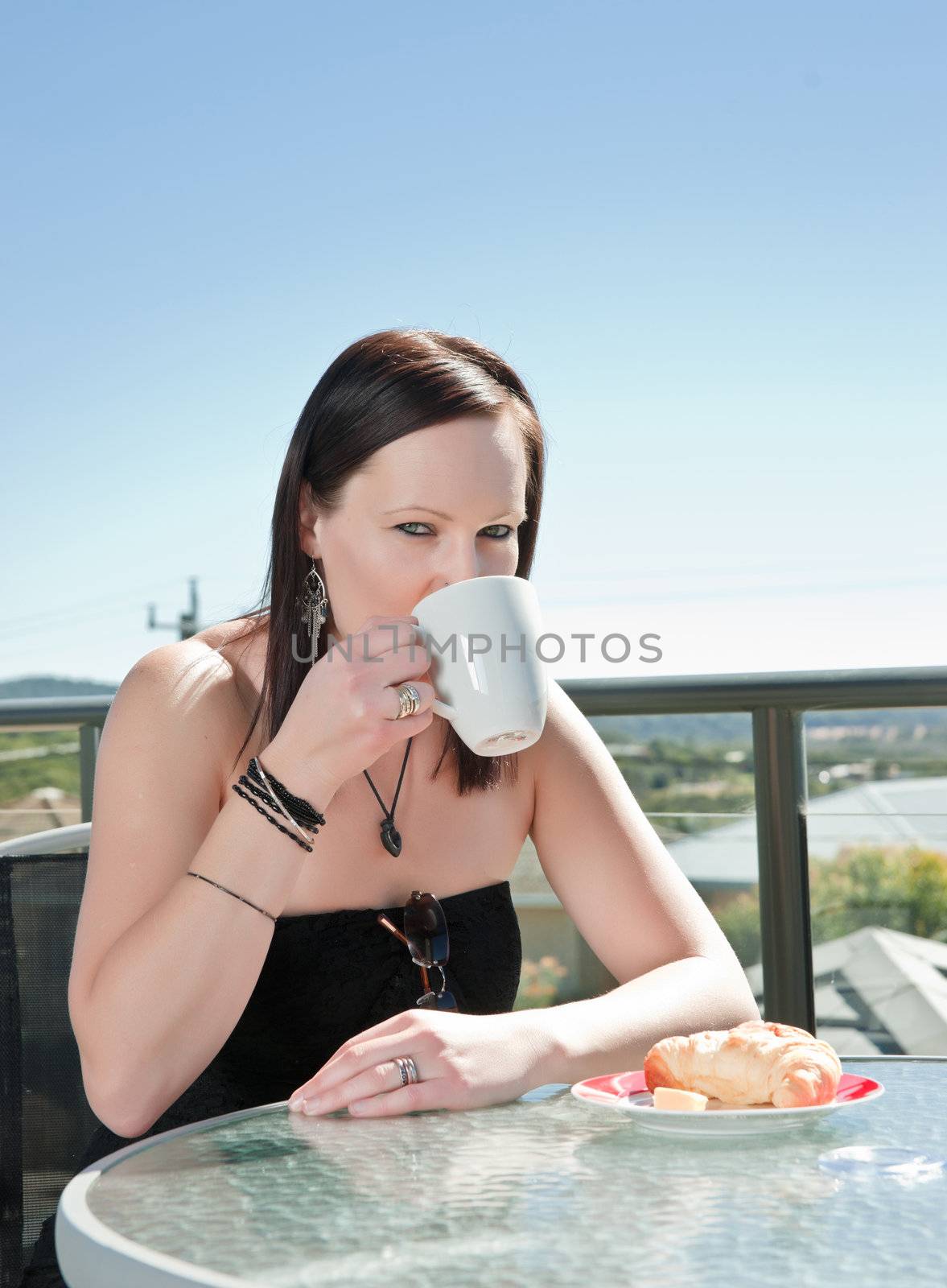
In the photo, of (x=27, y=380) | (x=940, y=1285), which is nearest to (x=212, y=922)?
(x=940, y=1285)

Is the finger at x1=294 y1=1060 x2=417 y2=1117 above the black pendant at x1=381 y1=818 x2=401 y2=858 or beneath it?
beneath

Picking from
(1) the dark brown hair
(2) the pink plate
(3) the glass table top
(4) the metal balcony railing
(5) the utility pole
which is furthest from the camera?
(5) the utility pole

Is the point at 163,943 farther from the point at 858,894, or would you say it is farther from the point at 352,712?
the point at 858,894

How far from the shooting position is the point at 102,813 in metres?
1.28

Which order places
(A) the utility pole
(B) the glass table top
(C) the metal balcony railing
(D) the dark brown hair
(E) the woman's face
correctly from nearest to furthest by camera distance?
(B) the glass table top → (E) the woman's face → (D) the dark brown hair → (C) the metal balcony railing → (A) the utility pole

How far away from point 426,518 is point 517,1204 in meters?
0.78

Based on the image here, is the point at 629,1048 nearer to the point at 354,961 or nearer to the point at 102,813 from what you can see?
the point at 354,961

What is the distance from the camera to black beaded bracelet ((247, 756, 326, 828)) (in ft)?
3.81

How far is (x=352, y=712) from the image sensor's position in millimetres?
1164

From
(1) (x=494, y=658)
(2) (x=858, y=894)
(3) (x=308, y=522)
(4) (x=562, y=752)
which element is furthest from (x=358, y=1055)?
(2) (x=858, y=894)

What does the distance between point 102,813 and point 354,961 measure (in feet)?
1.21

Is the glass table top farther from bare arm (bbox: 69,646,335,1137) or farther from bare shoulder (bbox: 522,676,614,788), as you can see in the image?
bare shoulder (bbox: 522,676,614,788)

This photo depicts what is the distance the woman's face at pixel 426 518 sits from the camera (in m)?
1.31

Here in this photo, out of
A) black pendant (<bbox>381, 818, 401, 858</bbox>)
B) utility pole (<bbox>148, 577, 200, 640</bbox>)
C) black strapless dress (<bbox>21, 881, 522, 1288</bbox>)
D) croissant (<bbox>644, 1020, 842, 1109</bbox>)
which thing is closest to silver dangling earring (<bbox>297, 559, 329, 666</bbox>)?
black pendant (<bbox>381, 818, 401, 858</bbox>)
